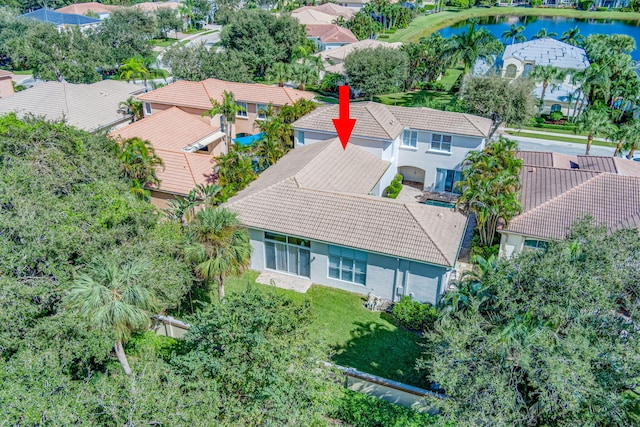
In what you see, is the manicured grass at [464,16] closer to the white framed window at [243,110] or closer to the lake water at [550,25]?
the lake water at [550,25]

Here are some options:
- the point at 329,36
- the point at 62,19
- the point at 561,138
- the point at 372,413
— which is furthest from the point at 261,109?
the point at 62,19

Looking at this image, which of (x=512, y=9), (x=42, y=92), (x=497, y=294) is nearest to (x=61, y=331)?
(x=497, y=294)

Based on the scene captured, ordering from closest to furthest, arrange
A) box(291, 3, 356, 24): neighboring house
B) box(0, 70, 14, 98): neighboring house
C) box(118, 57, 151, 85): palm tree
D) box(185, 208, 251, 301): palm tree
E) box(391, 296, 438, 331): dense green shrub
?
box(185, 208, 251, 301): palm tree, box(391, 296, 438, 331): dense green shrub, box(0, 70, 14, 98): neighboring house, box(118, 57, 151, 85): palm tree, box(291, 3, 356, 24): neighboring house

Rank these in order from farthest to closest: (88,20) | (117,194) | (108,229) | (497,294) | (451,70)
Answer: (88,20), (451,70), (117,194), (108,229), (497,294)

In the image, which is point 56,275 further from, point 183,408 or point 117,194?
point 183,408

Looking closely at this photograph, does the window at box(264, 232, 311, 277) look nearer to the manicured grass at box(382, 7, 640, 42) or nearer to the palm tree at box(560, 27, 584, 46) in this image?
the palm tree at box(560, 27, 584, 46)

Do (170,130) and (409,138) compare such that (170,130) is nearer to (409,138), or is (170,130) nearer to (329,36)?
(409,138)

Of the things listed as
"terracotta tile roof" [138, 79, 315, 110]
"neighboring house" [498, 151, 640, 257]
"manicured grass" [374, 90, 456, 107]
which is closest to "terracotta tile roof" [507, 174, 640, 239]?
"neighboring house" [498, 151, 640, 257]
